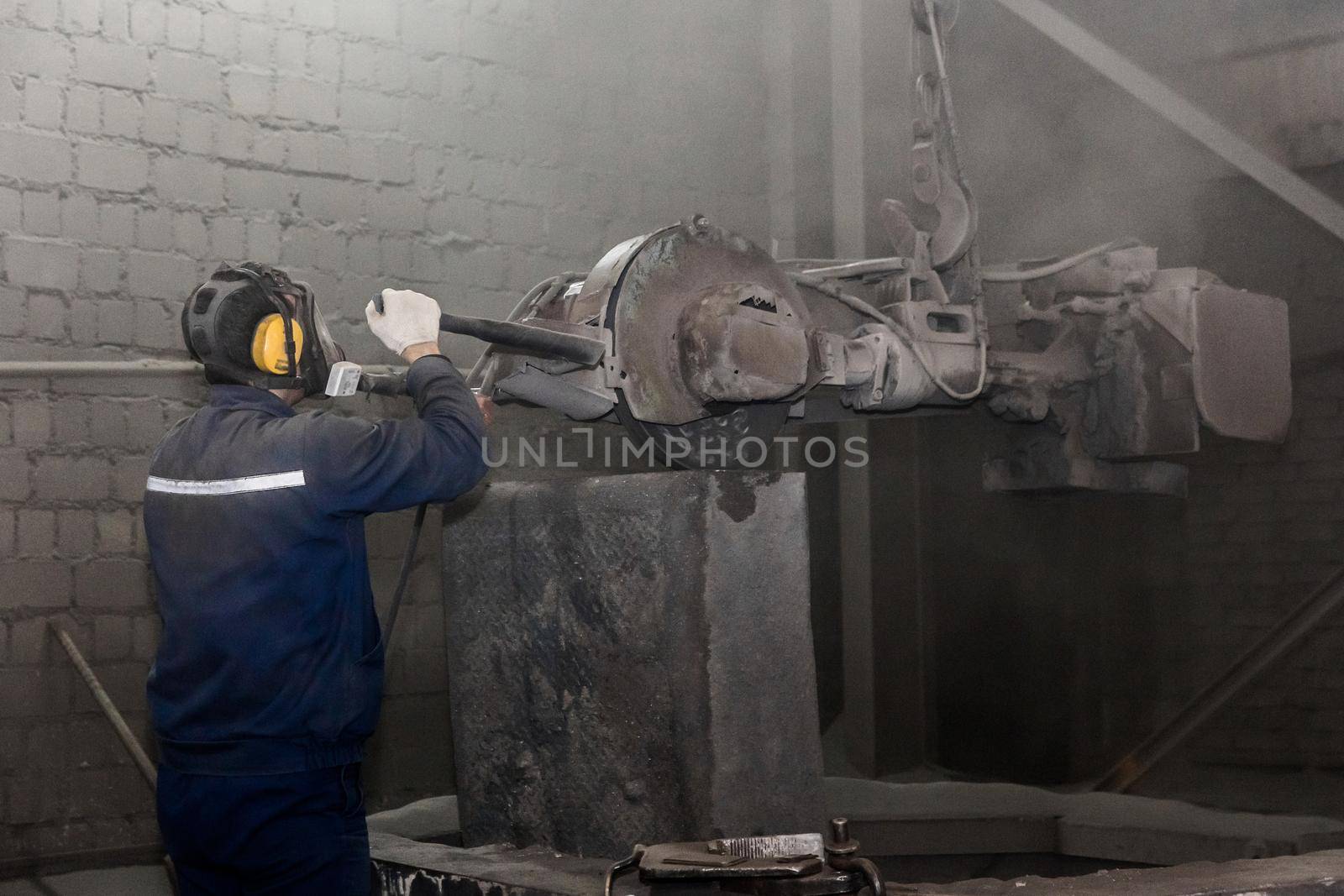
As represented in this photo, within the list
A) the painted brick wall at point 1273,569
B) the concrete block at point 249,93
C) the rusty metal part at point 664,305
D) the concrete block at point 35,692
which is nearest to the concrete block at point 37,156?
the concrete block at point 249,93

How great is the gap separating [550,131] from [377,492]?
12.8 feet

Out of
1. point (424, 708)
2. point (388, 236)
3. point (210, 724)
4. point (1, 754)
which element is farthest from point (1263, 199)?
point (1, 754)

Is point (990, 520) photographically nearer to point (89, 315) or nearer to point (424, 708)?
point (424, 708)

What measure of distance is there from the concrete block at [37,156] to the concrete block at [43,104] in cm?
5

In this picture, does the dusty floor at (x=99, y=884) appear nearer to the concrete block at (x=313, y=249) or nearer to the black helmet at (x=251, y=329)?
the concrete block at (x=313, y=249)

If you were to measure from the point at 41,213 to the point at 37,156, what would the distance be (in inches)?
7.8

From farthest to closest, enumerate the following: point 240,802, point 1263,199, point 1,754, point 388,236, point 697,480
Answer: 1. point 388,236
2. point 1263,199
3. point 1,754
4. point 697,480
5. point 240,802

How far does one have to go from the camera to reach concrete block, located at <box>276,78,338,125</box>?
16.8 ft

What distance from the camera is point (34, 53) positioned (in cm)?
458

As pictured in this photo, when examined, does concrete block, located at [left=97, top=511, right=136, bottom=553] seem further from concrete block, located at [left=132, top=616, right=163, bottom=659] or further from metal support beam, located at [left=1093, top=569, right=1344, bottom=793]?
metal support beam, located at [left=1093, top=569, right=1344, bottom=793]

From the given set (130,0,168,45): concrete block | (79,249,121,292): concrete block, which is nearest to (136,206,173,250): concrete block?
(79,249,121,292): concrete block

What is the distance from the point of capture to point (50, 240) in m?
4.61

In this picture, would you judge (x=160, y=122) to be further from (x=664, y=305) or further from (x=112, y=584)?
(x=664, y=305)

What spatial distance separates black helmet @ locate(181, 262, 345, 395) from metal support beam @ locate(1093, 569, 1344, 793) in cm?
347
